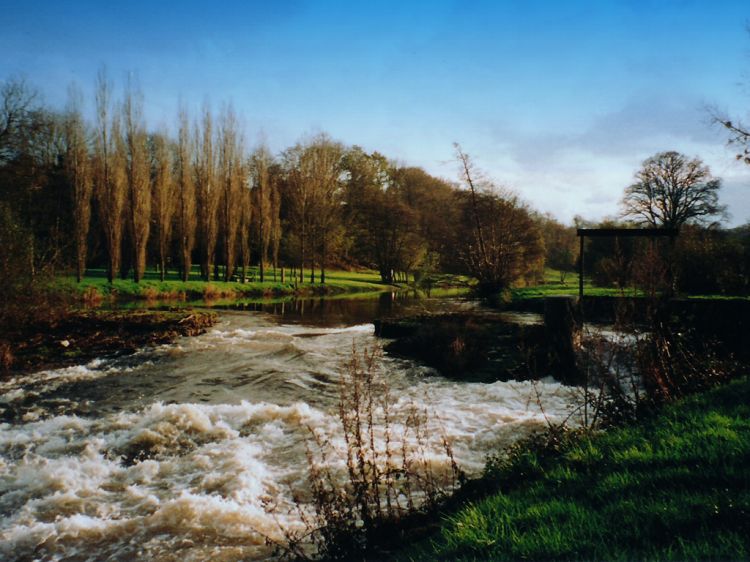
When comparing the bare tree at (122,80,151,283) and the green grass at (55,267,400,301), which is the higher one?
the bare tree at (122,80,151,283)

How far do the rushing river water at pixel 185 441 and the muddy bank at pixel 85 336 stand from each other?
3.66 ft

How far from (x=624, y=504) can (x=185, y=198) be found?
134ft

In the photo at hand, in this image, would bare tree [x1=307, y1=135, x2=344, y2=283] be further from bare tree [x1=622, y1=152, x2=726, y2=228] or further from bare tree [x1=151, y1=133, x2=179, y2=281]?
bare tree [x1=622, y1=152, x2=726, y2=228]

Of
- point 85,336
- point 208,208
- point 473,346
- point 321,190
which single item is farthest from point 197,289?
point 473,346

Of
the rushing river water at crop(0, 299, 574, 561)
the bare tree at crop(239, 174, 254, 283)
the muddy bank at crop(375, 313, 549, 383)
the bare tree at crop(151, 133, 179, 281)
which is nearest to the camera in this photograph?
the rushing river water at crop(0, 299, 574, 561)

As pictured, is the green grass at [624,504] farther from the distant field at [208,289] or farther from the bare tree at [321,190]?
the bare tree at [321,190]

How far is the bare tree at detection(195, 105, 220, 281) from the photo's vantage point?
40.5m

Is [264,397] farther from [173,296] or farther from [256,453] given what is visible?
[173,296]

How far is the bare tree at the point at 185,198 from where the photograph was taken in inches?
1542

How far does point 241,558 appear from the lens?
13.7 feet

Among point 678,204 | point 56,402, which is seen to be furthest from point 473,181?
point 678,204

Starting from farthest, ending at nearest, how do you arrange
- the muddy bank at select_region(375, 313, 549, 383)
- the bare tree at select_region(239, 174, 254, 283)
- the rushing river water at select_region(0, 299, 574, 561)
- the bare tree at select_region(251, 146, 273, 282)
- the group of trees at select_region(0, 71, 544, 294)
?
the bare tree at select_region(251, 146, 273, 282) → the bare tree at select_region(239, 174, 254, 283) → the group of trees at select_region(0, 71, 544, 294) → the muddy bank at select_region(375, 313, 549, 383) → the rushing river water at select_region(0, 299, 574, 561)

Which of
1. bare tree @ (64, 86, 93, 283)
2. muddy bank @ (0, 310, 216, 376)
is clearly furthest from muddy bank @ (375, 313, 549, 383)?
bare tree @ (64, 86, 93, 283)

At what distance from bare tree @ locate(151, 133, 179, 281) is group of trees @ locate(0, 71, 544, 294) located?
105 mm
